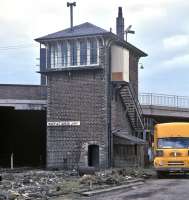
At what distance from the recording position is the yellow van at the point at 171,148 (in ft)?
107

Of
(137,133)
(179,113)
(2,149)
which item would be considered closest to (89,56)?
(137,133)

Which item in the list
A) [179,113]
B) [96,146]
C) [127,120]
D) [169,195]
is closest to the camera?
[169,195]

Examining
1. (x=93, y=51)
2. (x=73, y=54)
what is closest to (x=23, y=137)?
(x=73, y=54)

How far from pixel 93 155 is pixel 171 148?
13.3m

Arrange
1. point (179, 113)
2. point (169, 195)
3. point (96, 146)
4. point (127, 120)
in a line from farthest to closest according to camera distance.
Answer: point (179, 113) → point (127, 120) → point (96, 146) → point (169, 195)

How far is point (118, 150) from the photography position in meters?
45.8

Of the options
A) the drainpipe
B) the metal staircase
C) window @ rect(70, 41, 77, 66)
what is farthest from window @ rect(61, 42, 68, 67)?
the metal staircase

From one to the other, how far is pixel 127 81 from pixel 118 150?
18.1 ft

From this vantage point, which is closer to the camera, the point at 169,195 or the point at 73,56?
the point at 169,195

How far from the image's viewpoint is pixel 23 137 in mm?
52406

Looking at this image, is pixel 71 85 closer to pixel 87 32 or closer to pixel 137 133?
pixel 87 32

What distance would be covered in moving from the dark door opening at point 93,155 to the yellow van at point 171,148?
11976 millimetres

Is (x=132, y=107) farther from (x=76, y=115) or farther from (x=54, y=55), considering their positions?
(x=54, y=55)

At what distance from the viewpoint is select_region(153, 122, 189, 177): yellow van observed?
3256 centimetres
